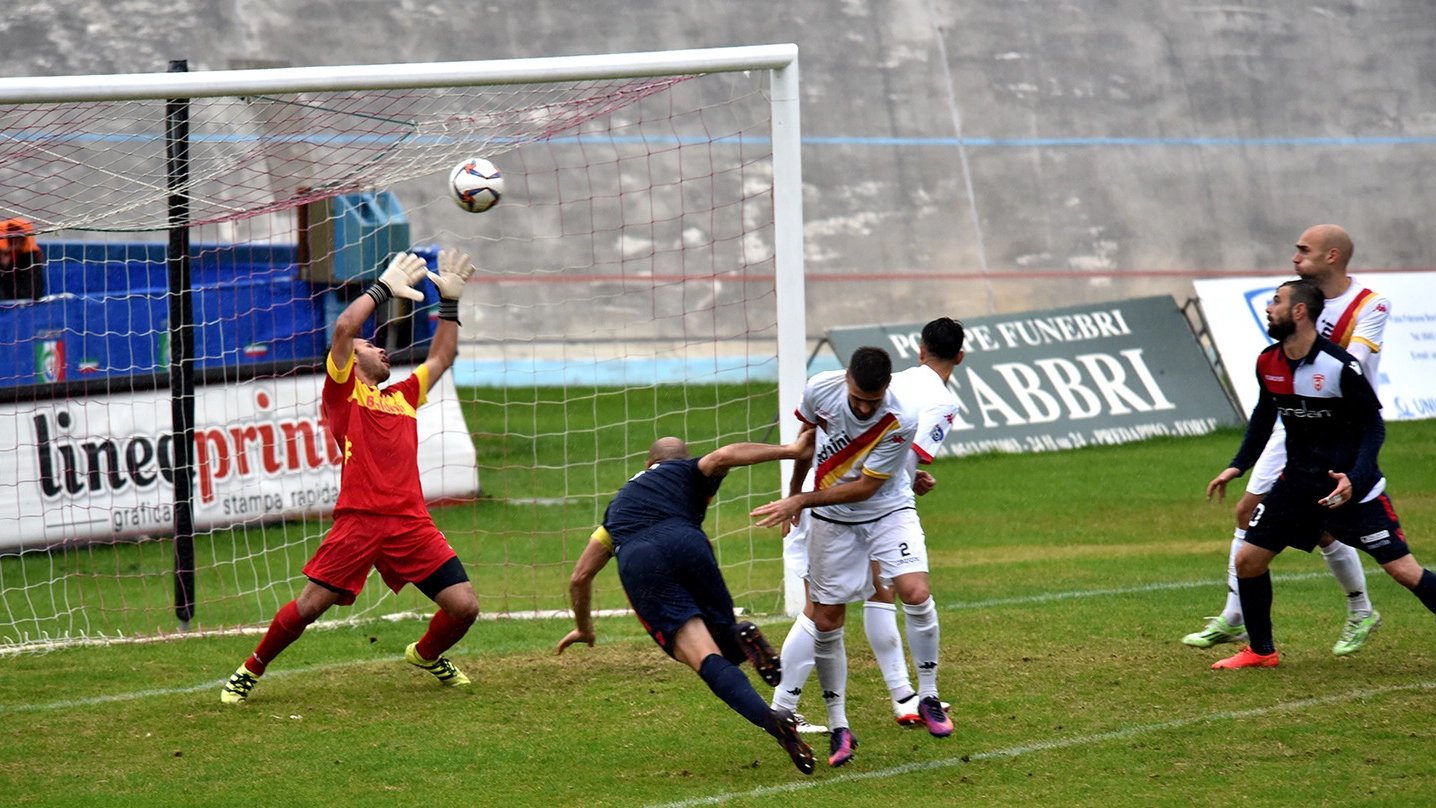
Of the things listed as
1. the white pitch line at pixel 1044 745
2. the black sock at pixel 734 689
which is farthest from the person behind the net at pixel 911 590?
the black sock at pixel 734 689

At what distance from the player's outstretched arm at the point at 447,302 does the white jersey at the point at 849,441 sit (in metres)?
2.18

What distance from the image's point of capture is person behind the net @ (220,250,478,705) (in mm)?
7082

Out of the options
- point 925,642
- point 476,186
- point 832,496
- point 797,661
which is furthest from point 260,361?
point 832,496

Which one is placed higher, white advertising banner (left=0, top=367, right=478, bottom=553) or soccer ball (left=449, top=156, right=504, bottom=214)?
soccer ball (left=449, top=156, right=504, bottom=214)

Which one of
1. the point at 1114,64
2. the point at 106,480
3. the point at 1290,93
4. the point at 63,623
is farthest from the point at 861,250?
the point at 63,623

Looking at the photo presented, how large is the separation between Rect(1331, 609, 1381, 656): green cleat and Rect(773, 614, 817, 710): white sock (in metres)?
3.14

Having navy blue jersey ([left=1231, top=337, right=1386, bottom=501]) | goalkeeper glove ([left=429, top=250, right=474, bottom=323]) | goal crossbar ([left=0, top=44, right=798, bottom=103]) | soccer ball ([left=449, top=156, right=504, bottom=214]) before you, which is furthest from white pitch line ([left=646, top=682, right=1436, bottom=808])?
goal crossbar ([left=0, top=44, right=798, bottom=103])

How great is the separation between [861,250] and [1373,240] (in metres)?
8.97

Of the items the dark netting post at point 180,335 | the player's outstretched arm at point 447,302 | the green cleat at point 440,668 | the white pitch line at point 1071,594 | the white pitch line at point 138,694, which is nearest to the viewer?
the player's outstretched arm at point 447,302

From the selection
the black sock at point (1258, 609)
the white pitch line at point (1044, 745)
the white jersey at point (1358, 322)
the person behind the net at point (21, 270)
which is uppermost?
the person behind the net at point (21, 270)

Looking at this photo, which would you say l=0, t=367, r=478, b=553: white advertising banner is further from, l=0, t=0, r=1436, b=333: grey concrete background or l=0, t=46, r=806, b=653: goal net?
l=0, t=0, r=1436, b=333: grey concrete background

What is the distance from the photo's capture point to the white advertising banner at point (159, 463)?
11438 millimetres

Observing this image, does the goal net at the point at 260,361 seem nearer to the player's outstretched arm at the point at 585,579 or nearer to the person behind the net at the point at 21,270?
the person behind the net at the point at 21,270

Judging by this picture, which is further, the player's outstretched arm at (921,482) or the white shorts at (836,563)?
the player's outstretched arm at (921,482)
